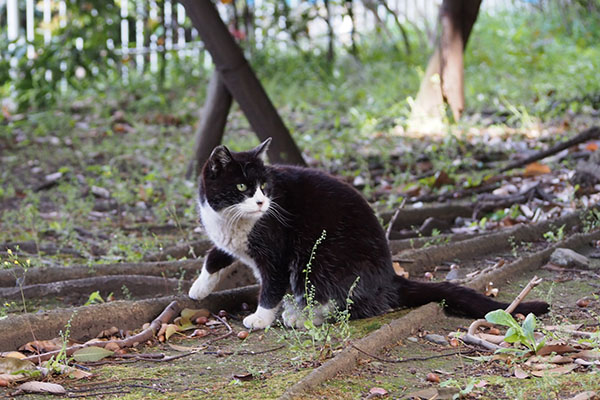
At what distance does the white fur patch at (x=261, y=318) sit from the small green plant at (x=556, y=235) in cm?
206

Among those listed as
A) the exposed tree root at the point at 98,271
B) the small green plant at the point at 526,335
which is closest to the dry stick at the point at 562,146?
the exposed tree root at the point at 98,271

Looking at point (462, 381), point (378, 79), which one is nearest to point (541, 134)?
point (378, 79)

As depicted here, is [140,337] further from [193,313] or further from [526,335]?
[526,335]

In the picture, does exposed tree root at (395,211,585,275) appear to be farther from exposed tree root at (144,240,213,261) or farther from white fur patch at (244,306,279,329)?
exposed tree root at (144,240,213,261)

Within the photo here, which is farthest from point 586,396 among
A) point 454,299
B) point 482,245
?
point 482,245

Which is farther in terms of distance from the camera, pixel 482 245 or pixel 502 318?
pixel 482 245

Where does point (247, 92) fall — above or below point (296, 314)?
above

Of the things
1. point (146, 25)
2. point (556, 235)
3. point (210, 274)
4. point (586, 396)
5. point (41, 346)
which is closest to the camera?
point (586, 396)

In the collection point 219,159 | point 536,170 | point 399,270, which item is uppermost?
point 219,159

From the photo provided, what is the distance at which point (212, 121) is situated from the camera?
23.1 ft

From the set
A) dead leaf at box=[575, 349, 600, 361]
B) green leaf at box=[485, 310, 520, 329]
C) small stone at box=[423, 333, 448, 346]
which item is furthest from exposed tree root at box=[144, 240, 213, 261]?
dead leaf at box=[575, 349, 600, 361]

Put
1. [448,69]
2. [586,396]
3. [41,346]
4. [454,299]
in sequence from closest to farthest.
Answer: [586,396], [41,346], [454,299], [448,69]

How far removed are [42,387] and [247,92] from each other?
3.89m

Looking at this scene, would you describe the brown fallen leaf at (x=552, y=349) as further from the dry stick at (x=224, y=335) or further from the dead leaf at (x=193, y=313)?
the dead leaf at (x=193, y=313)
